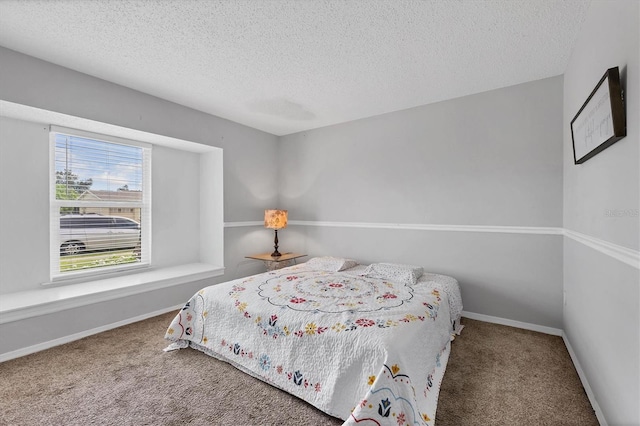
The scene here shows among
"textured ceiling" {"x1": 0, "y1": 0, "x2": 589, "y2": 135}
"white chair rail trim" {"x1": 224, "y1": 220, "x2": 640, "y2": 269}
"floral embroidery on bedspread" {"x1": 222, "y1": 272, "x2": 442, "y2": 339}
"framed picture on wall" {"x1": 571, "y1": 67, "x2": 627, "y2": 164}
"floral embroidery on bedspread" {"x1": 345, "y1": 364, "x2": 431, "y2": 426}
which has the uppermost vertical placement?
"textured ceiling" {"x1": 0, "y1": 0, "x2": 589, "y2": 135}

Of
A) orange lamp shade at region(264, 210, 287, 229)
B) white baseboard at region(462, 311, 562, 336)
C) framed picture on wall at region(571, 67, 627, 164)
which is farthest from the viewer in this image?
orange lamp shade at region(264, 210, 287, 229)

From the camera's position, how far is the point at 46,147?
2816 millimetres

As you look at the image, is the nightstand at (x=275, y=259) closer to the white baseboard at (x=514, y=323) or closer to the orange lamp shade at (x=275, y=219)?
the orange lamp shade at (x=275, y=219)

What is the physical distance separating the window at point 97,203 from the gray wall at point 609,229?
13.7 ft

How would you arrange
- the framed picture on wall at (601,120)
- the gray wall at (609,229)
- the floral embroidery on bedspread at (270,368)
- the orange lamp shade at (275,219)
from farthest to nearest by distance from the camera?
the orange lamp shade at (275,219)
the floral embroidery on bedspread at (270,368)
the framed picture on wall at (601,120)
the gray wall at (609,229)

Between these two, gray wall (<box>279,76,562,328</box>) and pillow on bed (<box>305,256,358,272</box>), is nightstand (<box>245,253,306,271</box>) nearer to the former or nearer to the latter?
gray wall (<box>279,76,562,328</box>)

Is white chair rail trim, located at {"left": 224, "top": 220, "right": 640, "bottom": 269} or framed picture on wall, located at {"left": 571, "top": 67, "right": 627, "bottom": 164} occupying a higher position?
framed picture on wall, located at {"left": 571, "top": 67, "right": 627, "bottom": 164}

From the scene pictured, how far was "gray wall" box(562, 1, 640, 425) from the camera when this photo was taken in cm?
120

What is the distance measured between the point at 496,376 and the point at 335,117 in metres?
3.16

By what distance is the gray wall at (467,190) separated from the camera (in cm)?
272

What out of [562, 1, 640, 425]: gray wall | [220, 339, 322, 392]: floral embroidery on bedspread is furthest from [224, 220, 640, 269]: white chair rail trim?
[220, 339, 322, 392]: floral embroidery on bedspread

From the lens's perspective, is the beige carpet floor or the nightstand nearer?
the beige carpet floor

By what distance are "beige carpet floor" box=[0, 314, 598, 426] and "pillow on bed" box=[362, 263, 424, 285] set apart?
0.65 metres

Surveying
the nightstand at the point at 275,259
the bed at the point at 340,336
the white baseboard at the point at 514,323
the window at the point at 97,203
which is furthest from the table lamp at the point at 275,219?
the white baseboard at the point at 514,323
